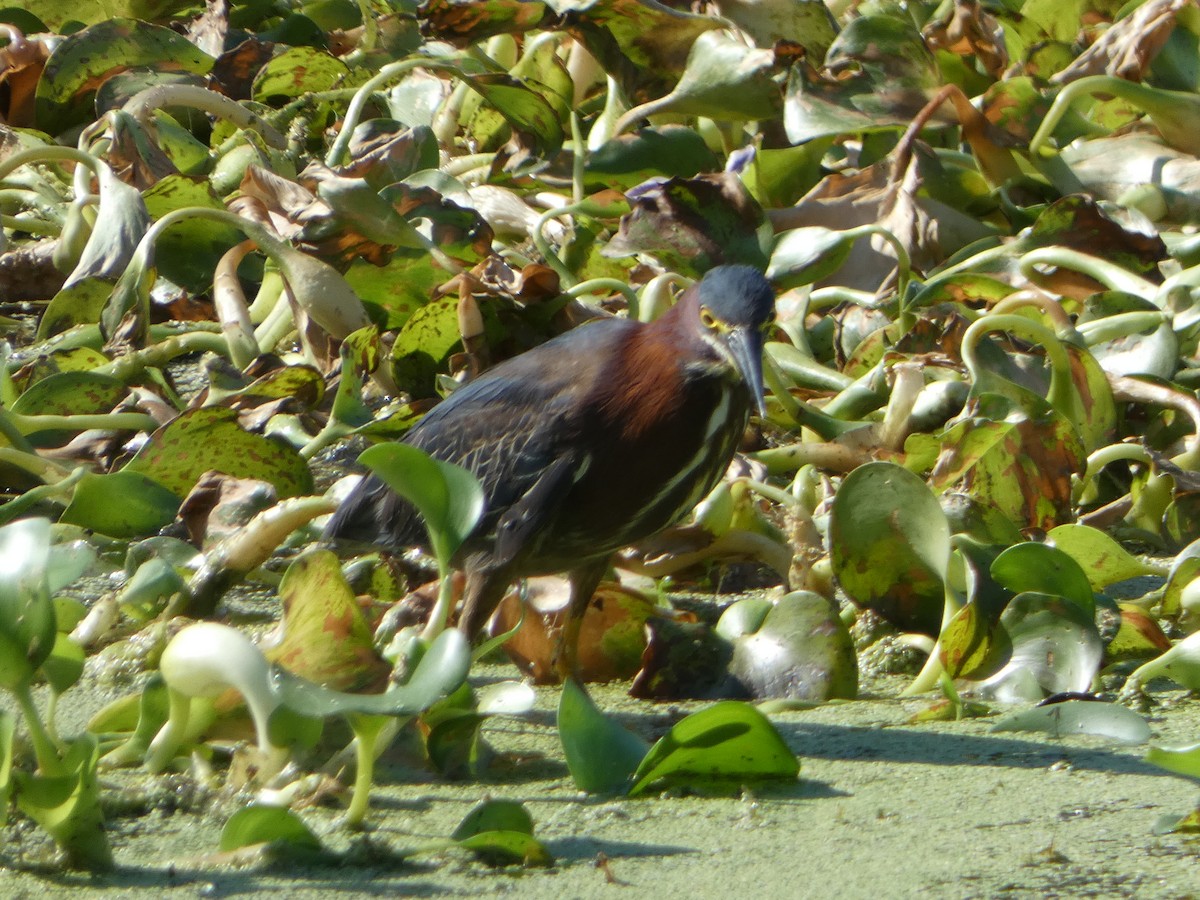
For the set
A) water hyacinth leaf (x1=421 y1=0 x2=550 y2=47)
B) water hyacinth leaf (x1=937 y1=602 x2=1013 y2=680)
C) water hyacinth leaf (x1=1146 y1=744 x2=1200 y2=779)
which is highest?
water hyacinth leaf (x1=421 y1=0 x2=550 y2=47)

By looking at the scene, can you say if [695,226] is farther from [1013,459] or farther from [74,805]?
[74,805]

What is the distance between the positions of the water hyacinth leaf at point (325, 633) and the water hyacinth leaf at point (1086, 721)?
1068 mm

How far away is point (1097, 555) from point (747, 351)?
83cm

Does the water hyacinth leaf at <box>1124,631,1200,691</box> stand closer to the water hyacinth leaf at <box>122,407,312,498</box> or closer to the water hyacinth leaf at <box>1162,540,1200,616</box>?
the water hyacinth leaf at <box>1162,540,1200,616</box>

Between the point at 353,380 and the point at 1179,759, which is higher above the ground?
the point at 1179,759

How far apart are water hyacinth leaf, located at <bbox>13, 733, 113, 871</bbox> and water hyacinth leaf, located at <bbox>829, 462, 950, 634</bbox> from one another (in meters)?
1.52

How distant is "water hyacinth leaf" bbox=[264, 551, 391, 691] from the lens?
2.40 metres

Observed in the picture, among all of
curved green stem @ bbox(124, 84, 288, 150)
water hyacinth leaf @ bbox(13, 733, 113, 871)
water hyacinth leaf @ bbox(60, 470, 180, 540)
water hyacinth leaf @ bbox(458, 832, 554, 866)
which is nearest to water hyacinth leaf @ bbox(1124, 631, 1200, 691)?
water hyacinth leaf @ bbox(458, 832, 554, 866)

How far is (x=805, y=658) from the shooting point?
2926 mm

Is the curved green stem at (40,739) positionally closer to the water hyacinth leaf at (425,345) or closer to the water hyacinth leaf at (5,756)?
the water hyacinth leaf at (5,756)

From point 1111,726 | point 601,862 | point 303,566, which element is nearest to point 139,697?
point 303,566

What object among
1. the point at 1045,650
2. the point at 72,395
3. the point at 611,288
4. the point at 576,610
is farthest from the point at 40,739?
the point at 611,288

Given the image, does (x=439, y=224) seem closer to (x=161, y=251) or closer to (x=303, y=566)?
(x=161, y=251)

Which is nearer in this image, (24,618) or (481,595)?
(24,618)
